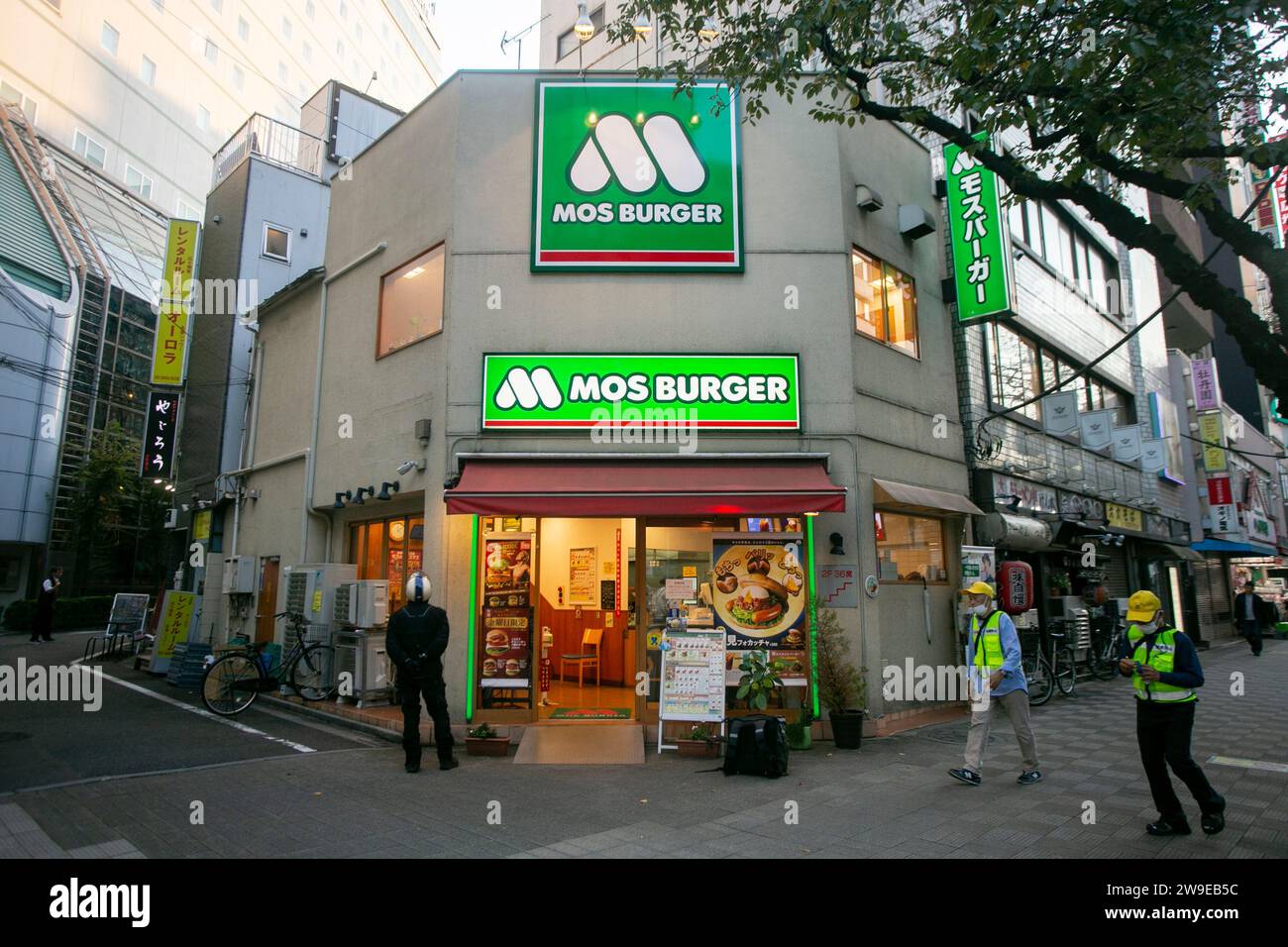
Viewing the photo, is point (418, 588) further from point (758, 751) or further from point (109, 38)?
point (109, 38)

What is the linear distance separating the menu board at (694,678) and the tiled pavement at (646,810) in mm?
566

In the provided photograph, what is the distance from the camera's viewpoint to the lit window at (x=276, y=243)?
20062 millimetres

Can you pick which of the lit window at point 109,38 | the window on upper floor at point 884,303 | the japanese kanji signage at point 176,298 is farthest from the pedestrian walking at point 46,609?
the lit window at point 109,38

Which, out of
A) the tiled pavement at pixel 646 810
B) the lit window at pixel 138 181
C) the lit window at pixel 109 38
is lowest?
the tiled pavement at pixel 646 810

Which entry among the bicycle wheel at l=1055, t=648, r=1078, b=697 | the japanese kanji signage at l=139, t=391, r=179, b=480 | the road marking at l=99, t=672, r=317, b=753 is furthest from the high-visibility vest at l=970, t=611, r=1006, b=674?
the japanese kanji signage at l=139, t=391, r=179, b=480

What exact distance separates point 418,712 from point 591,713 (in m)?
3.02

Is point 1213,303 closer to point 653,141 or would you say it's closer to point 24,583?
point 653,141

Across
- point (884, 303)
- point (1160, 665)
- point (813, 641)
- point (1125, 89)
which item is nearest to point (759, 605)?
point (813, 641)

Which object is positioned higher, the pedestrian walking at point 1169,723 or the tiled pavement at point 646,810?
the pedestrian walking at point 1169,723

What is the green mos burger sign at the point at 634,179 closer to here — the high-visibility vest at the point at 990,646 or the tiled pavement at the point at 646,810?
the high-visibility vest at the point at 990,646

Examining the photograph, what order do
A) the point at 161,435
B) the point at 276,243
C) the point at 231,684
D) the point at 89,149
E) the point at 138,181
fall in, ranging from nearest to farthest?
the point at 231,684
the point at 161,435
the point at 276,243
the point at 89,149
the point at 138,181

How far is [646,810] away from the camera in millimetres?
6418
